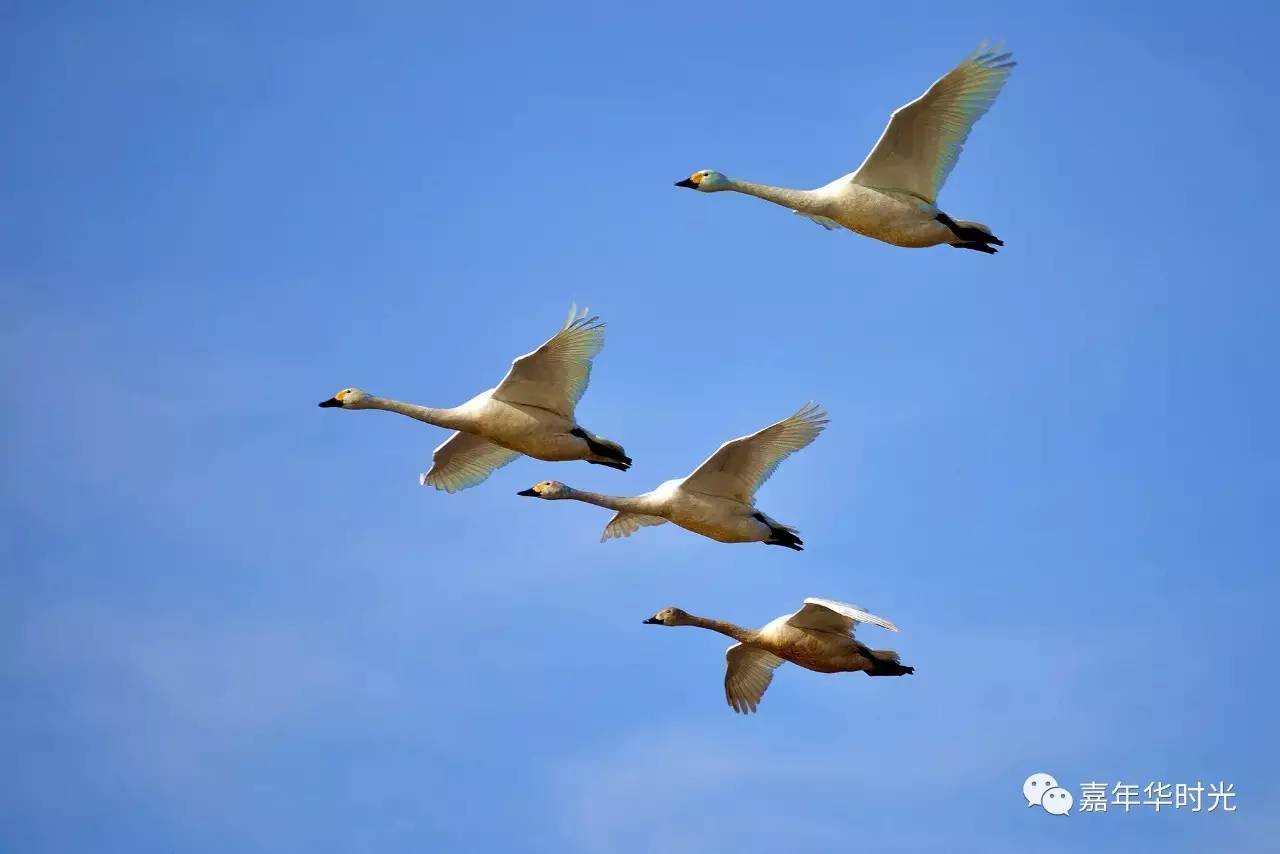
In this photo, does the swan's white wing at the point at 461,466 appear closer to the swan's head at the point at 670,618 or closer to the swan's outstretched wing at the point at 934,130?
the swan's head at the point at 670,618

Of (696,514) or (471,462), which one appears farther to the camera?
(471,462)

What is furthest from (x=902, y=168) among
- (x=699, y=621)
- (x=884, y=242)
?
(x=699, y=621)

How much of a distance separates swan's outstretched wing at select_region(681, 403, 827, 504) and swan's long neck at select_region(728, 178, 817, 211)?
333cm

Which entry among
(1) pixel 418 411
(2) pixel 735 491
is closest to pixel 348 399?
(1) pixel 418 411

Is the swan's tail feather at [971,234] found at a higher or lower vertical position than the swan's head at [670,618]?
higher

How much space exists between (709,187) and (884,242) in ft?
11.1

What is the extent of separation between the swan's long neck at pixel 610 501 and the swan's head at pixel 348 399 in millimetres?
3706

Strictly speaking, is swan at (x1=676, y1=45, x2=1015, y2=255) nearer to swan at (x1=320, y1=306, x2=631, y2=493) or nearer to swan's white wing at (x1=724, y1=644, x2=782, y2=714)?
swan at (x1=320, y1=306, x2=631, y2=493)

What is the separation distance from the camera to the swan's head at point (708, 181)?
157 feet

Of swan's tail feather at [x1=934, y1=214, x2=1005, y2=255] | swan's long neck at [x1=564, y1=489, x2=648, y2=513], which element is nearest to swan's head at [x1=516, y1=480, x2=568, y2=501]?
swan's long neck at [x1=564, y1=489, x2=648, y2=513]

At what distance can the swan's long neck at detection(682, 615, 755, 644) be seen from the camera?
154ft

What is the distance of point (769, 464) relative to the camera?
1791 inches

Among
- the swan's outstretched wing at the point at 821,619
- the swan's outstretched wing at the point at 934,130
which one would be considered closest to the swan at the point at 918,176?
the swan's outstretched wing at the point at 934,130

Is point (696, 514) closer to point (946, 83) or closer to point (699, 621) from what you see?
point (699, 621)
